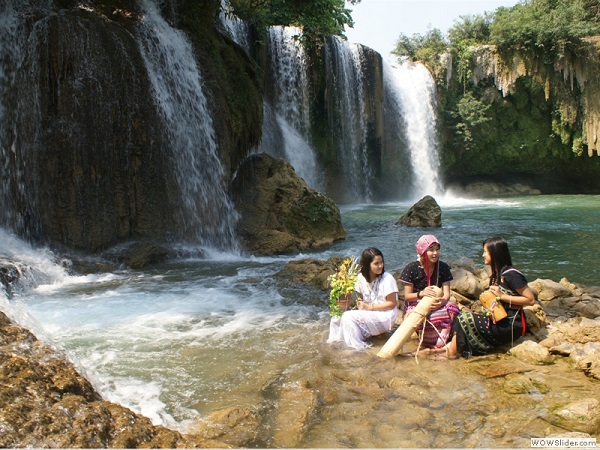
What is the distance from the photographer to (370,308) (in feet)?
17.9

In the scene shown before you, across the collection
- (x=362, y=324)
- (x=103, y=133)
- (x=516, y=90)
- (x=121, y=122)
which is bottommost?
(x=362, y=324)

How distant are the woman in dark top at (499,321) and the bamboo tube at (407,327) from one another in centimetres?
36

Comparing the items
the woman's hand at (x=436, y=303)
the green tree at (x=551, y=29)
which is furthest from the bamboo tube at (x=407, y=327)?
the green tree at (x=551, y=29)

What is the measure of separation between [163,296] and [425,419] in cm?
511

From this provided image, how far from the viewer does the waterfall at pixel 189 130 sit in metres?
11.8

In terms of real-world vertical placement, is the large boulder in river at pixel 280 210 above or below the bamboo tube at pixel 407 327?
above

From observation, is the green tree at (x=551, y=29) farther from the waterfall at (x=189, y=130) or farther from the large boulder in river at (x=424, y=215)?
the waterfall at (x=189, y=130)

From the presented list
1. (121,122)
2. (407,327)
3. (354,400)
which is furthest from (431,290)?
(121,122)

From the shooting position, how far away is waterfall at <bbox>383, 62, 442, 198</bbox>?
2658 centimetres

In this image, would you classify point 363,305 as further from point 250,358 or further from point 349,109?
point 349,109

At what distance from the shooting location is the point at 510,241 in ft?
42.5

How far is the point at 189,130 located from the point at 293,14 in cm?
758

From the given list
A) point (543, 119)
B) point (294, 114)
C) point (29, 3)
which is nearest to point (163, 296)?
point (29, 3)

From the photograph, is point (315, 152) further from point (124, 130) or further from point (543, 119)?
point (543, 119)
